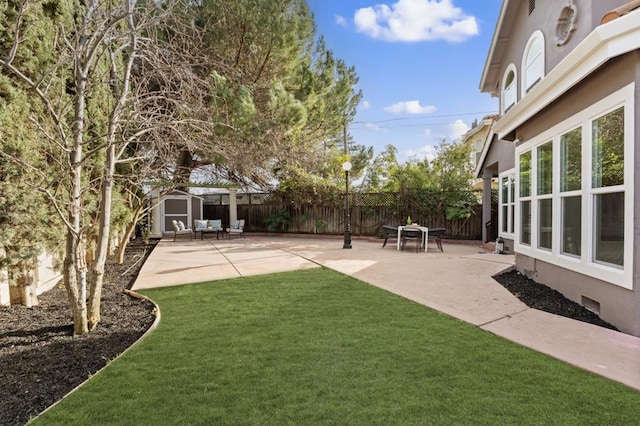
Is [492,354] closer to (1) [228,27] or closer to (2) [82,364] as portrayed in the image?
(2) [82,364]

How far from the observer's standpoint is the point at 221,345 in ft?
11.1

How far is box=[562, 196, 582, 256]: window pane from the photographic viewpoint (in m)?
4.65

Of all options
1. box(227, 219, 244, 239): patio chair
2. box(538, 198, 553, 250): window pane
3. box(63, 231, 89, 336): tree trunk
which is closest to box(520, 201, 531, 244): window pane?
box(538, 198, 553, 250): window pane

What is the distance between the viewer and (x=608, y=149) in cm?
401

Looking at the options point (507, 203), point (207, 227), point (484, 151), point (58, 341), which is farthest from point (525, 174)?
point (207, 227)

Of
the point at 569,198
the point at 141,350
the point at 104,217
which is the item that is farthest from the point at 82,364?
the point at 569,198

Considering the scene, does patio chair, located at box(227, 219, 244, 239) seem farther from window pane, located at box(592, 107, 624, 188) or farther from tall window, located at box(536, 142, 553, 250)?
window pane, located at box(592, 107, 624, 188)

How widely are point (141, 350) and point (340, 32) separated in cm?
1472

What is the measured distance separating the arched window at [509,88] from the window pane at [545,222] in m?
3.76

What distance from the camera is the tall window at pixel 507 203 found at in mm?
9109

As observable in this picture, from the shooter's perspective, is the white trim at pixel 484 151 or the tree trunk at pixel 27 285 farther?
the white trim at pixel 484 151

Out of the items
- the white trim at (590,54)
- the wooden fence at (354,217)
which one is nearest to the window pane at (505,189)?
the wooden fence at (354,217)

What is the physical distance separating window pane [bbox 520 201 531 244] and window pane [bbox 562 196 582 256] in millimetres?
1494

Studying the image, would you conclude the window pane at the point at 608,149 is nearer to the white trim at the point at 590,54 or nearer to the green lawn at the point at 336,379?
the white trim at the point at 590,54
